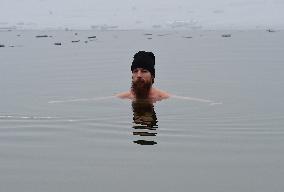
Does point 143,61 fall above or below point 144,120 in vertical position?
above

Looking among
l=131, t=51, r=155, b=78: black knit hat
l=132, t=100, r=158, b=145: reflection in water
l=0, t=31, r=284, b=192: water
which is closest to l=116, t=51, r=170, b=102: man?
l=131, t=51, r=155, b=78: black knit hat

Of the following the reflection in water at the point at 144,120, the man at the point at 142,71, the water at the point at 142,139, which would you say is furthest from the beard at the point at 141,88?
the water at the point at 142,139

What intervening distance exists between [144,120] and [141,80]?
181 cm

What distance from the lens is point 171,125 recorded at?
1023 cm

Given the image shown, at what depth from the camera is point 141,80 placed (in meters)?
12.4

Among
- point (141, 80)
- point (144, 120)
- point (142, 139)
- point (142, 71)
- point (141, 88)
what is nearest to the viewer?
point (142, 139)

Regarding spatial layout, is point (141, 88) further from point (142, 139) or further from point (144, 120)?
point (142, 139)

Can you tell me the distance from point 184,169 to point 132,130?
3.00 metres

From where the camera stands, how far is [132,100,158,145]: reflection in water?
9.30 m

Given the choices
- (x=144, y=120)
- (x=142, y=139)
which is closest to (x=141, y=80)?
(x=144, y=120)

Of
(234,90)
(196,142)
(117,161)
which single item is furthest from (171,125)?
(234,90)

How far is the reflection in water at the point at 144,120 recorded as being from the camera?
9295mm

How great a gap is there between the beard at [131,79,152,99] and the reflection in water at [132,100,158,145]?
7.7 inches

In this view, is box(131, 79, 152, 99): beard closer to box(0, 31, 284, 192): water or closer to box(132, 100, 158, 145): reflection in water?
box(132, 100, 158, 145): reflection in water
